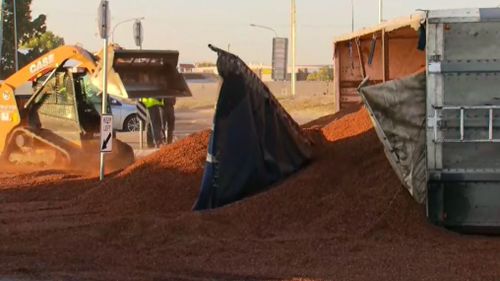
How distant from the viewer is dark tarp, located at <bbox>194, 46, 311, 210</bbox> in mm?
9867

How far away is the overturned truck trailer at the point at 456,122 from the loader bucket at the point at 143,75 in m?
7.56

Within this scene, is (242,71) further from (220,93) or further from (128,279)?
(128,279)

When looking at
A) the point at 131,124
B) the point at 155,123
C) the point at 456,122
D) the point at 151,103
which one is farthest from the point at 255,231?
the point at 131,124

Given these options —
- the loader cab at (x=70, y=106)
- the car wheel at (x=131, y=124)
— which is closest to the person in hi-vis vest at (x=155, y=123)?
the loader cab at (x=70, y=106)

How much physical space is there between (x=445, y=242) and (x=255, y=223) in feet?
7.02

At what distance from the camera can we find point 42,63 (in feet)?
52.9

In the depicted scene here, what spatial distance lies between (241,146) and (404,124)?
231 cm

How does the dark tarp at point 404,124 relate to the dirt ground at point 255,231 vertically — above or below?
above

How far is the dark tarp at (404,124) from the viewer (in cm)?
842

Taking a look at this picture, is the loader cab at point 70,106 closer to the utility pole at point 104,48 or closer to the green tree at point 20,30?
the utility pole at point 104,48

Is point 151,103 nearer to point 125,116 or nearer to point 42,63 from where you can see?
point 42,63

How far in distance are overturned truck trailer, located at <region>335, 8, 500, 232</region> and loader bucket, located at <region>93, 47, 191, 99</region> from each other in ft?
24.8

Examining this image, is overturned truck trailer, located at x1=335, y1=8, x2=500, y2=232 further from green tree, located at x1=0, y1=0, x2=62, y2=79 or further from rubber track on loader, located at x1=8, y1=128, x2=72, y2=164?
green tree, located at x1=0, y1=0, x2=62, y2=79

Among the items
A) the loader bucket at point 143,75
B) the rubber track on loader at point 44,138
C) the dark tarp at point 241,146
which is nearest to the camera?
the dark tarp at point 241,146
